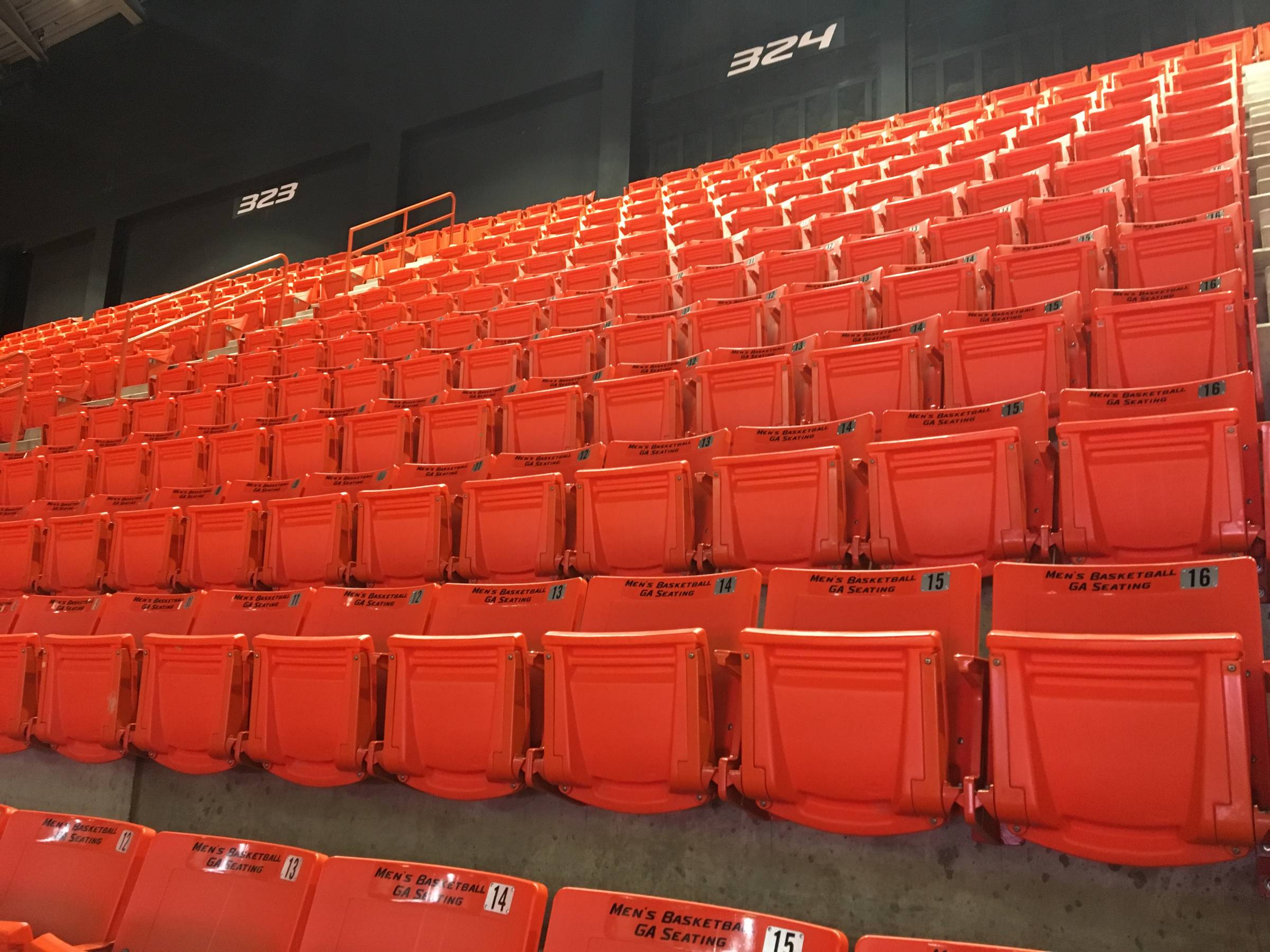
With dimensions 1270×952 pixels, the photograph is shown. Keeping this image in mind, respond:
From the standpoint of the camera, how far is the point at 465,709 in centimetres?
134

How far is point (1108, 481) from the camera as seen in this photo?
1355 millimetres

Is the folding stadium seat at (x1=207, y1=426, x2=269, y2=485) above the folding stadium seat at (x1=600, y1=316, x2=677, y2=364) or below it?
below

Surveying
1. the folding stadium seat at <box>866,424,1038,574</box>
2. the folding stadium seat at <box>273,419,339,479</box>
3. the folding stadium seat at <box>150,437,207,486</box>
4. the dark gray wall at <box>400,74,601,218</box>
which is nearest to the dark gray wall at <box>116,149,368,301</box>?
the dark gray wall at <box>400,74,601,218</box>

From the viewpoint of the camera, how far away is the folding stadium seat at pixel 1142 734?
0.90m

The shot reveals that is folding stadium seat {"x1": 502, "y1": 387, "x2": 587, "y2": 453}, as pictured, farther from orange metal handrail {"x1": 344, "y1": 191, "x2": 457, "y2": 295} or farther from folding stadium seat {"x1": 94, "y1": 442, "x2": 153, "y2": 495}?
orange metal handrail {"x1": 344, "y1": 191, "x2": 457, "y2": 295}

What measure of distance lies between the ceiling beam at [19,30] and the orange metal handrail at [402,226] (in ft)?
12.8

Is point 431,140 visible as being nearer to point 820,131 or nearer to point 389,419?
point 820,131

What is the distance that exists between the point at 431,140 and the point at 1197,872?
7.67 m

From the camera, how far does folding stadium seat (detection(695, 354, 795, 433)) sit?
2025 mm

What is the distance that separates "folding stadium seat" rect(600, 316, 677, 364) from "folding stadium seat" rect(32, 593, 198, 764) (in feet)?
4.34

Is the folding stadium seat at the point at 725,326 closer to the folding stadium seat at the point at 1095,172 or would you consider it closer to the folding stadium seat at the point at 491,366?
the folding stadium seat at the point at 491,366

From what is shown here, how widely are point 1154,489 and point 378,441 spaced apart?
182cm

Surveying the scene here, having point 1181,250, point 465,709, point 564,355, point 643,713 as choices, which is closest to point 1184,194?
point 1181,250

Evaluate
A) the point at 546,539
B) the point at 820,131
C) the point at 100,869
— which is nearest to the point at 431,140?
the point at 820,131
